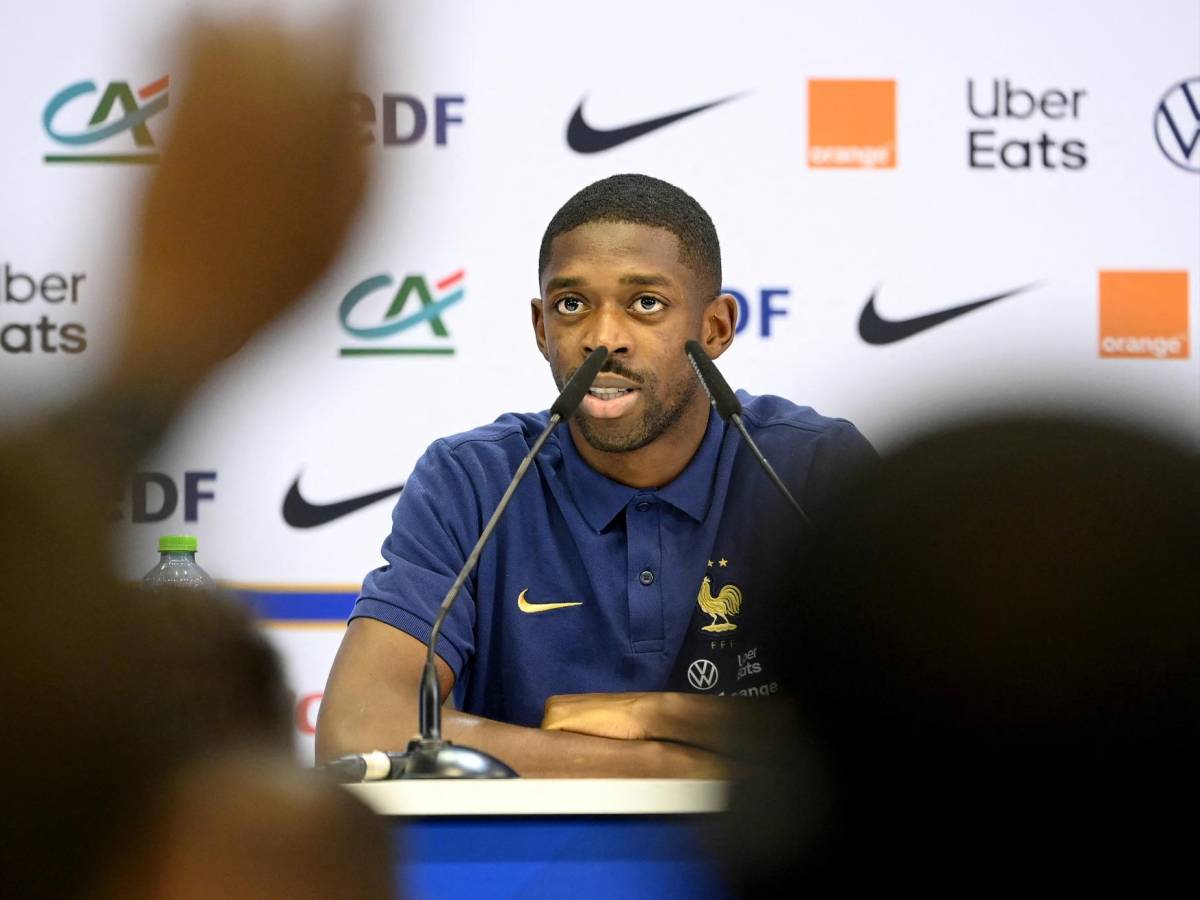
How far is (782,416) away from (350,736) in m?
0.73

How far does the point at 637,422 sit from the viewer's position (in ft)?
6.05

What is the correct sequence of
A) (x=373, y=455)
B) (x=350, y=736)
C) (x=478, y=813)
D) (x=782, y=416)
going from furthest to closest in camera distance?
(x=373, y=455) → (x=782, y=416) → (x=350, y=736) → (x=478, y=813)

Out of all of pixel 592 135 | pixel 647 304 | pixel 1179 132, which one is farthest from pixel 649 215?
pixel 1179 132

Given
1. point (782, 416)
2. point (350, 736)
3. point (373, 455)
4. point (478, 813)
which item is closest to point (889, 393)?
point (478, 813)

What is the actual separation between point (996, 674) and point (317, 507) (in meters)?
2.39

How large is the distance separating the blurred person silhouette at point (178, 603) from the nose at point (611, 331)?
1537 millimetres

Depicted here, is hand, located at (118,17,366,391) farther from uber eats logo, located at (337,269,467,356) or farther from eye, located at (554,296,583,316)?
uber eats logo, located at (337,269,467,356)

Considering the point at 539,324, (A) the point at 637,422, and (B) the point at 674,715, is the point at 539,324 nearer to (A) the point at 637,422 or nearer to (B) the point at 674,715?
(A) the point at 637,422

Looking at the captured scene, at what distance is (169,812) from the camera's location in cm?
26

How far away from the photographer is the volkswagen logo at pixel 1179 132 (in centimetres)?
270

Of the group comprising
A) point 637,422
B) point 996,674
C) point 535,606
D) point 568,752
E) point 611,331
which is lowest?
point 568,752

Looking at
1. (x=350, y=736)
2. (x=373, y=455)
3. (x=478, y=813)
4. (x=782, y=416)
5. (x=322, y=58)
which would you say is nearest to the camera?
(x=322, y=58)

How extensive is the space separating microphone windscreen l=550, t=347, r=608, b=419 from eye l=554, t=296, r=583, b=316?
0.31 meters

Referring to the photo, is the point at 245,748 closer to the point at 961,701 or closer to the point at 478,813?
the point at 961,701
